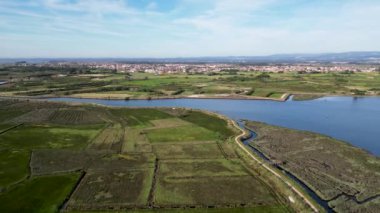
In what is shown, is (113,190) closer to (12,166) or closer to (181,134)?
(12,166)

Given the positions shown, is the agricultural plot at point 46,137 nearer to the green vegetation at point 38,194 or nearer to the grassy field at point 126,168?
the grassy field at point 126,168

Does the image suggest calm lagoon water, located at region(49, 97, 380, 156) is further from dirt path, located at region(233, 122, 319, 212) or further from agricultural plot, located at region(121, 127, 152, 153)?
agricultural plot, located at region(121, 127, 152, 153)

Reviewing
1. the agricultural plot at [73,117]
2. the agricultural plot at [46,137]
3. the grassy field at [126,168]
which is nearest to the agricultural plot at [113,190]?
the grassy field at [126,168]

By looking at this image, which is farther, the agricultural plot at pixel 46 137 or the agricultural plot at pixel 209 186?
the agricultural plot at pixel 46 137

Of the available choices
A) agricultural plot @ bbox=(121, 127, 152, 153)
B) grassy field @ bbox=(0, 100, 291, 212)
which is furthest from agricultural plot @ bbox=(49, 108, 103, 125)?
agricultural plot @ bbox=(121, 127, 152, 153)

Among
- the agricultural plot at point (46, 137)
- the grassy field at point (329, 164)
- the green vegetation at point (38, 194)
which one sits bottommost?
the grassy field at point (329, 164)

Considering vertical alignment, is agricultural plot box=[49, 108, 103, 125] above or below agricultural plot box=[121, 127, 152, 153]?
above

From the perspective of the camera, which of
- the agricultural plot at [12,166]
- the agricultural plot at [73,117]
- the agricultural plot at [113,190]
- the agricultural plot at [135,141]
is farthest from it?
the agricultural plot at [73,117]
